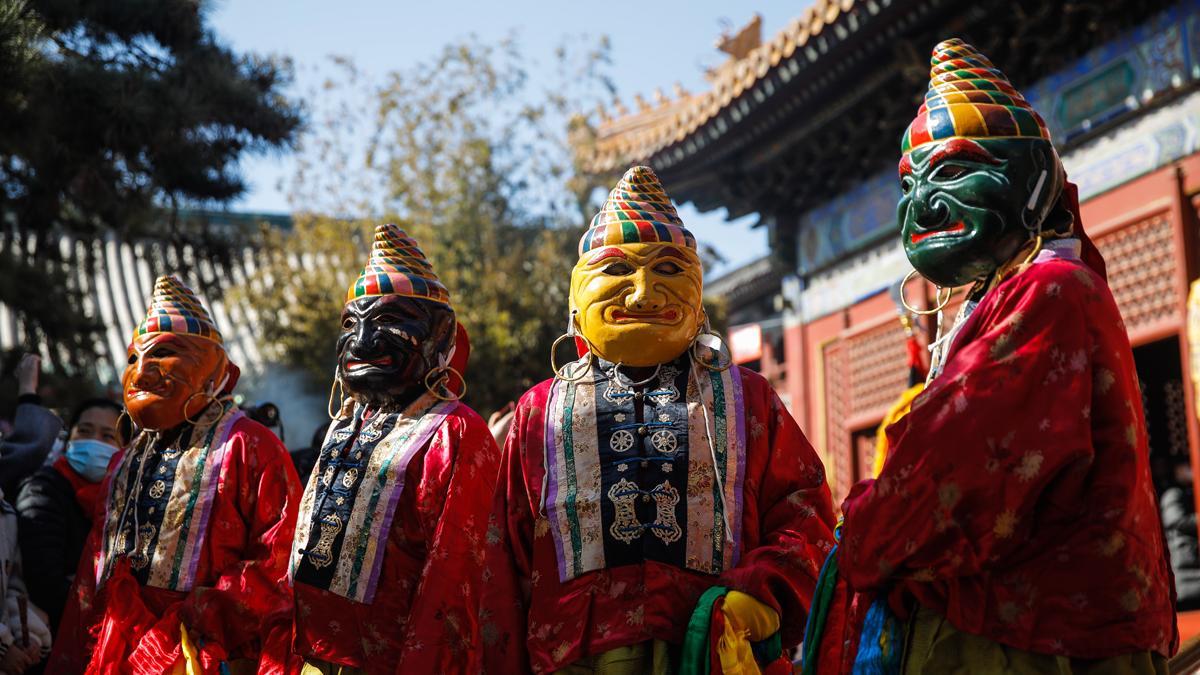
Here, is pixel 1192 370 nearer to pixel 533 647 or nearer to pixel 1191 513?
pixel 1191 513

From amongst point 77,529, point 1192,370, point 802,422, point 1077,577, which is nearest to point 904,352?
point 802,422

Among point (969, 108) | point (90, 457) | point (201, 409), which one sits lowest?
point (90, 457)

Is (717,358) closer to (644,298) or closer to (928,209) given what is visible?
(644,298)

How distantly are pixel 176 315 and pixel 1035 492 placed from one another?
3844 mm

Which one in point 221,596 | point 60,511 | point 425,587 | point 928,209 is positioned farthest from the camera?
point 60,511

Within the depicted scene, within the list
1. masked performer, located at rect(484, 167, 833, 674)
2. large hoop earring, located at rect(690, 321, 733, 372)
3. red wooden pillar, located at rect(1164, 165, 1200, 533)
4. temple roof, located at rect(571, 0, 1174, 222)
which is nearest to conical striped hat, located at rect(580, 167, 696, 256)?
masked performer, located at rect(484, 167, 833, 674)

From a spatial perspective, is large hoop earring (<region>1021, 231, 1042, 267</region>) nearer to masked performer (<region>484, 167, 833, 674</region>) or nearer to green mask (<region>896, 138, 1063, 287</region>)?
green mask (<region>896, 138, 1063, 287</region>)

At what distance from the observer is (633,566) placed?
157 inches

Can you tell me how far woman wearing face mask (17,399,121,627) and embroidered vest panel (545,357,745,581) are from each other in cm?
255

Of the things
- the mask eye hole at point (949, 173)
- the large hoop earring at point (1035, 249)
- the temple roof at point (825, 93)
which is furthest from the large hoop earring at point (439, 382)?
the temple roof at point (825, 93)

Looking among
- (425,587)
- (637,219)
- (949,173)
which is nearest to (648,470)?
(637,219)

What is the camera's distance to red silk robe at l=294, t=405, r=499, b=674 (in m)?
4.48

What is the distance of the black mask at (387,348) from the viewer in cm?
495

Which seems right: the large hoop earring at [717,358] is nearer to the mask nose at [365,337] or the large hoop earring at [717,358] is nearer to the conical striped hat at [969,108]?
the conical striped hat at [969,108]
